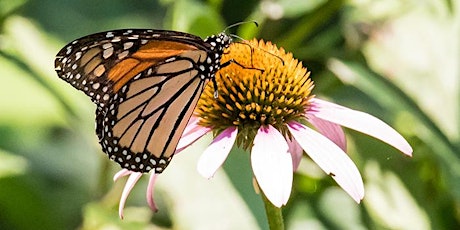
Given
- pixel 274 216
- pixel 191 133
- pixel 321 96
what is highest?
pixel 321 96

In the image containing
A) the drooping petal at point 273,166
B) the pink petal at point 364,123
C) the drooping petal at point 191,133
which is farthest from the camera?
the drooping petal at point 191,133

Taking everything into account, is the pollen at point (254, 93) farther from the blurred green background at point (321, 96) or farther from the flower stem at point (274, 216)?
the blurred green background at point (321, 96)

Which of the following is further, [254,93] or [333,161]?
[254,93]

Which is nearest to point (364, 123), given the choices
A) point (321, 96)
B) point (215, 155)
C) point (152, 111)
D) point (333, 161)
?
point (333, 161)

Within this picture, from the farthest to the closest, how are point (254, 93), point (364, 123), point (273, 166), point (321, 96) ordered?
point (321, 96)
point (254, 93)
point (364, 123)
point (273, 166)

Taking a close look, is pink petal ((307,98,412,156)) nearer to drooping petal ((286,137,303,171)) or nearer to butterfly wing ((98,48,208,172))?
drooping petal ((286,137,303,171))

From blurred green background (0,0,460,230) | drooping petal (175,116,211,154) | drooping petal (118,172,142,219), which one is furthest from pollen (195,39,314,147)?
blurred green background (0,0,460,230)

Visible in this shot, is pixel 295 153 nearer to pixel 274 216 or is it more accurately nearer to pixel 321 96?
pixel 274 216

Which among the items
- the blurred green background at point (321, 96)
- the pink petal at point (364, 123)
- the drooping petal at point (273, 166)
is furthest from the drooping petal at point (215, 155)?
the blurred green background at point (321, 96)
